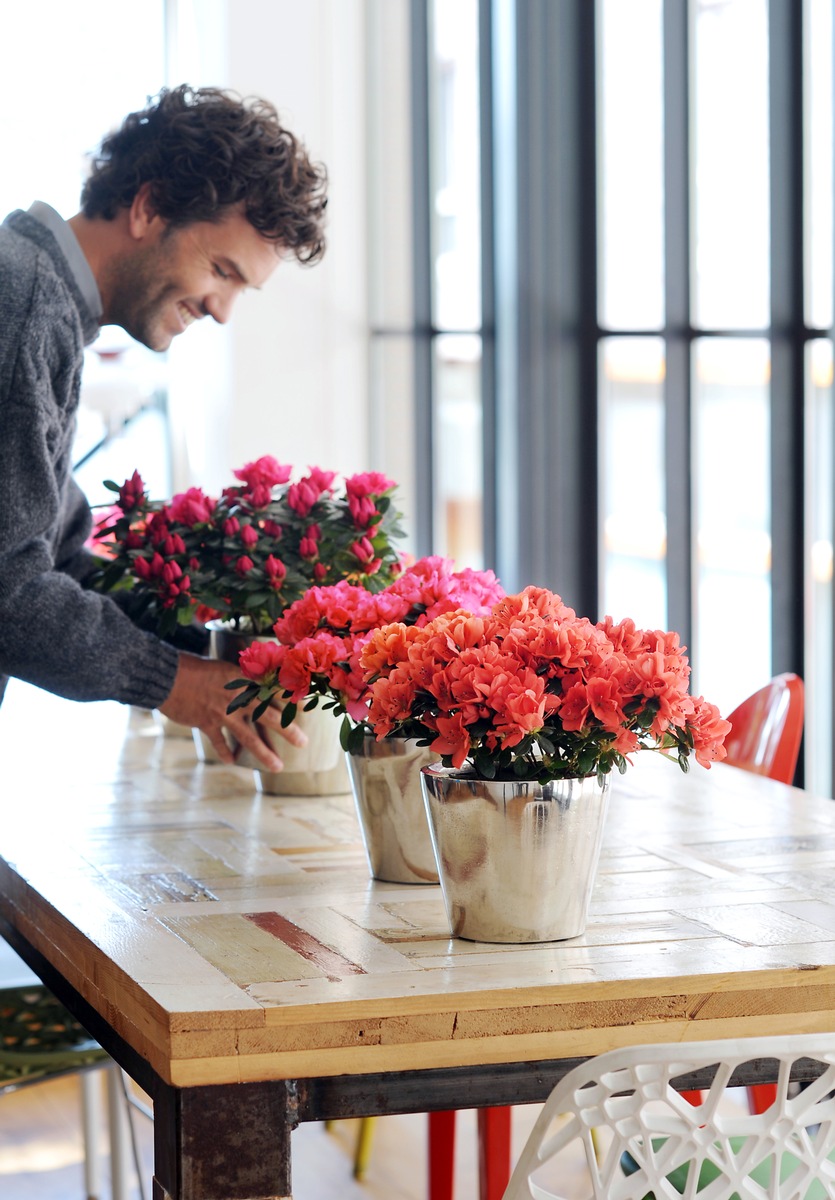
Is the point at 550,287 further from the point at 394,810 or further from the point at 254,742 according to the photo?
the point at 394,810

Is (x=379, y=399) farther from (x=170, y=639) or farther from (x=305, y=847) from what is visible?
(x=305, y=847)

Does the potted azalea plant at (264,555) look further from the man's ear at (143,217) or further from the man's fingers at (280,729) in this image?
the man's ear at (143,217)

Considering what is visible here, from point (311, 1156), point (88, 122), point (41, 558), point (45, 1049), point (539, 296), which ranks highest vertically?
point (88, 122)

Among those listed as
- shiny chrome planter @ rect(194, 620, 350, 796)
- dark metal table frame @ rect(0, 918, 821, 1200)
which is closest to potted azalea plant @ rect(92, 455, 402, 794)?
shiny chrome planter @ rect(194, 620, 350, 796)

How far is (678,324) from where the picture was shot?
3.58m

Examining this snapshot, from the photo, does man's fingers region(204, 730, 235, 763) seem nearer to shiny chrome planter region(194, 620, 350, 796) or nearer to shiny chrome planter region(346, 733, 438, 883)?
shiny chrome planter region(194, 620, 350, 796)

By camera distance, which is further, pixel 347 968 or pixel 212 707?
pixel 212 707

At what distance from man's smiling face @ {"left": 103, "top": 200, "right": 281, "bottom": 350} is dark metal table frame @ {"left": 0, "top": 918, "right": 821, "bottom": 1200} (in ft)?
4.17

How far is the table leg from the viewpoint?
113 centimetres

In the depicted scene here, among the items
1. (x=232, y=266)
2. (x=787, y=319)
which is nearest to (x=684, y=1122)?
(x=232, y=266)

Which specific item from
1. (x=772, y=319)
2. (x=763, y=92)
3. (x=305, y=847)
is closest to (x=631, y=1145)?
(x=305, y=847)

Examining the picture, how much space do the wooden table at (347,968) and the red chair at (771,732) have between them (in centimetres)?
46

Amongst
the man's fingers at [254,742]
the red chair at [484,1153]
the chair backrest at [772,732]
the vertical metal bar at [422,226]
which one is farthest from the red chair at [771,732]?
the vertical metal bar at [422,226]

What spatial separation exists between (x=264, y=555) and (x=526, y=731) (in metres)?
0.80
